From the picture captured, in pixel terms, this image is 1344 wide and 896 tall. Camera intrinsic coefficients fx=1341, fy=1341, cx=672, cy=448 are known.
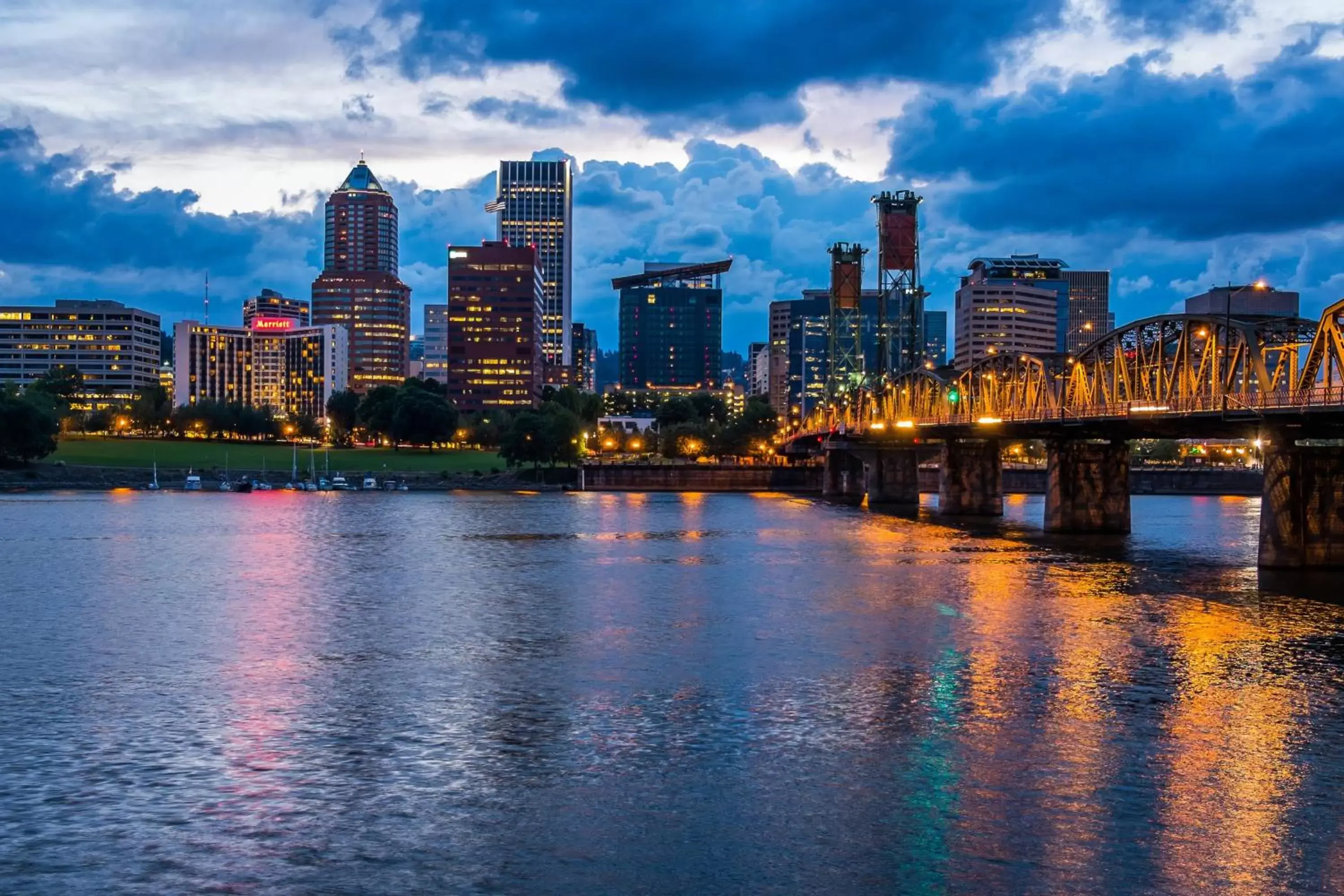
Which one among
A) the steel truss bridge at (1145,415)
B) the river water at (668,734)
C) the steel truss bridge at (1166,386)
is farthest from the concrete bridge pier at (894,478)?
the river water at (668,734)

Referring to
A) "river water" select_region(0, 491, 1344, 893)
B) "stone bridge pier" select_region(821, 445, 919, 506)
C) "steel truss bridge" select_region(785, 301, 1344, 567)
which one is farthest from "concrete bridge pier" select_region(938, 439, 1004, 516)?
"river water" select_region(0, 491, 1344, 893)

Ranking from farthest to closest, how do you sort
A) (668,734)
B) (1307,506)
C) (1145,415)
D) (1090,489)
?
(1090,489), (1145,415), (1307,506), (668,734)

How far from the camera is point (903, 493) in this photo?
7047 inches

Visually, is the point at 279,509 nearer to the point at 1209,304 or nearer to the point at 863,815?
the point at 1209,304

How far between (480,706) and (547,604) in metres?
24.7

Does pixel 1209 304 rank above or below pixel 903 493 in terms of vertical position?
above

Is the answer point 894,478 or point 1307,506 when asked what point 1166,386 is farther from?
point 894,478

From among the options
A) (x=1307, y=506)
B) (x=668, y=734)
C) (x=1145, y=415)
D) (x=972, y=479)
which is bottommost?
(x=668, y=734)

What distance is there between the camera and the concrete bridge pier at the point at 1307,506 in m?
75.9

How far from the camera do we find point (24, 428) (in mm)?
189125

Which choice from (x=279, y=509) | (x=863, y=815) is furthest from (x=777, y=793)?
(x=279, y=509)

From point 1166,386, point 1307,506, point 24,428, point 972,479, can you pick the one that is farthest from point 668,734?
point 24,428

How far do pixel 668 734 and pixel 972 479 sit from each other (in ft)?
397

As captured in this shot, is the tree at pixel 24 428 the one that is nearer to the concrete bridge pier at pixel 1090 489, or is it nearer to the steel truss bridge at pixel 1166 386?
the steel truss bridge at pixel 1166 386
